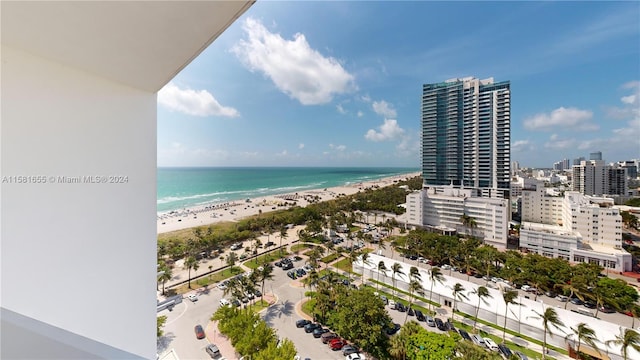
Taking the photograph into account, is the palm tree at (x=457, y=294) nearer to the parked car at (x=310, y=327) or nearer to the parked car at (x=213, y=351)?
the parked car at (x=310, y=327)

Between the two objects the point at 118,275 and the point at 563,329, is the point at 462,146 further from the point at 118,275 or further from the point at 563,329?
the point at 118,275

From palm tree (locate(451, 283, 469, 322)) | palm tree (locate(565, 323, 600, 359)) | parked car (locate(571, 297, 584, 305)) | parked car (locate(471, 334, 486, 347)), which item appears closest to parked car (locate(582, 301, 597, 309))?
parked car (locate(571, 297, 584, 305))

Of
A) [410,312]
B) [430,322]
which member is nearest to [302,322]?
[410,312]

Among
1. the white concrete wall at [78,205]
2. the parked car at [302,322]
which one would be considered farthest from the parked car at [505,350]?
the white concrete wall at [78,205]

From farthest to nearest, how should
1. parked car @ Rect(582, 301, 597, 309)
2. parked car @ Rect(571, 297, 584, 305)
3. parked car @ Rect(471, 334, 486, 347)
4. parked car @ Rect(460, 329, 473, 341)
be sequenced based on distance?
parked car @ Rect(571, 297, 584, 305)
parked car @ Rect(582, 301, 597, 309)
parked car @ Rect(460, 329, 473, 341)
parked car @ Rect(471, 334, 486, 347)

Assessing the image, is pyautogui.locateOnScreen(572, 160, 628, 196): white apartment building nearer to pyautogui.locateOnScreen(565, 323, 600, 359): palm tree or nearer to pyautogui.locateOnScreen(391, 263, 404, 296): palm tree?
pyautogui.locateOnScreen(565, 323, 600, 359): palm tree

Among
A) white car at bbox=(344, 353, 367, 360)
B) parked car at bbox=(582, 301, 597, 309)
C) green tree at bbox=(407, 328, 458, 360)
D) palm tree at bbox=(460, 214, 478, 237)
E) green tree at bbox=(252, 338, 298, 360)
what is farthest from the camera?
palm tree at bbox=(460, 214, 478, 237)
